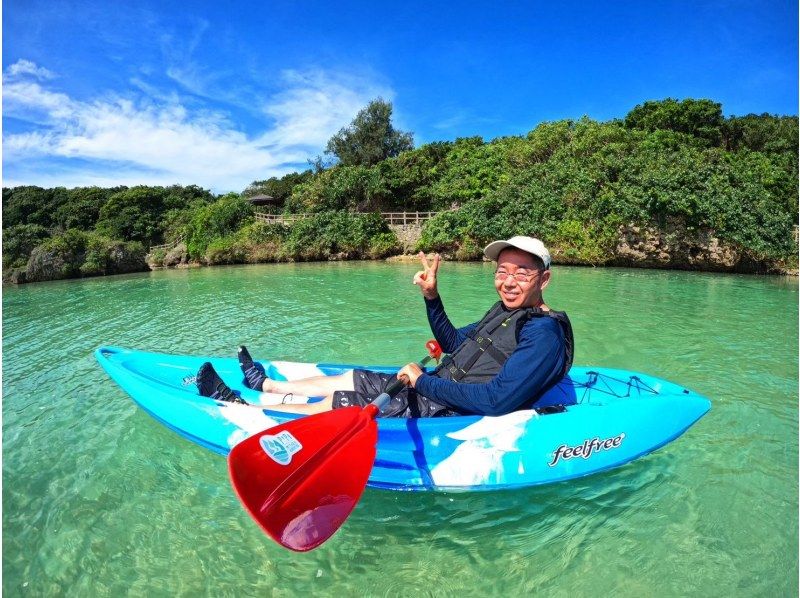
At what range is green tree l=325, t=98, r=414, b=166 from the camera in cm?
3759

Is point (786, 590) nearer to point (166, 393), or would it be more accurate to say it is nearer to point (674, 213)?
point (166, 393)

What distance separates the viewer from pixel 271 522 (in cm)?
211

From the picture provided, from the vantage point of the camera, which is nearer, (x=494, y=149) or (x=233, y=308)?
(x=233, y=308)

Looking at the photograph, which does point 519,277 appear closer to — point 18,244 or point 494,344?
point 494,344

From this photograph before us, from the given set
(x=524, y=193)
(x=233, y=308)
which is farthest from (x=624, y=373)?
(x=524, y=193)

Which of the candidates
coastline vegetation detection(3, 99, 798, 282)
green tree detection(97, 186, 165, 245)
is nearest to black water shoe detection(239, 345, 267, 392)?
coastline vegetation detection(3, 99, 798, 282)

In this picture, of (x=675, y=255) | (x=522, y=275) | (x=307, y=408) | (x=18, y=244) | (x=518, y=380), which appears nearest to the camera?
(x=518, y=380)

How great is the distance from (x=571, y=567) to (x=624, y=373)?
170cm

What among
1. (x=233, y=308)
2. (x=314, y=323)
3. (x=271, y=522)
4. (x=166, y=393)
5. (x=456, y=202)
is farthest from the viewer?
(x=456, y=202)

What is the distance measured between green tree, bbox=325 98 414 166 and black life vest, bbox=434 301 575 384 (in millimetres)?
36332

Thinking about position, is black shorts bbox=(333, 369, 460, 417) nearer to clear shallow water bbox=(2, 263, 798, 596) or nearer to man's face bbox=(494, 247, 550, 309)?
clear shallow water bbox=(2, 263, 798, 596)

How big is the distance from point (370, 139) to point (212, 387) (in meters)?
37.0

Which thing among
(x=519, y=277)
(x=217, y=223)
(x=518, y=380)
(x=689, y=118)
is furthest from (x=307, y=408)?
(x=689, y=118)

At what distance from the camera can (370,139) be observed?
37.9 m
